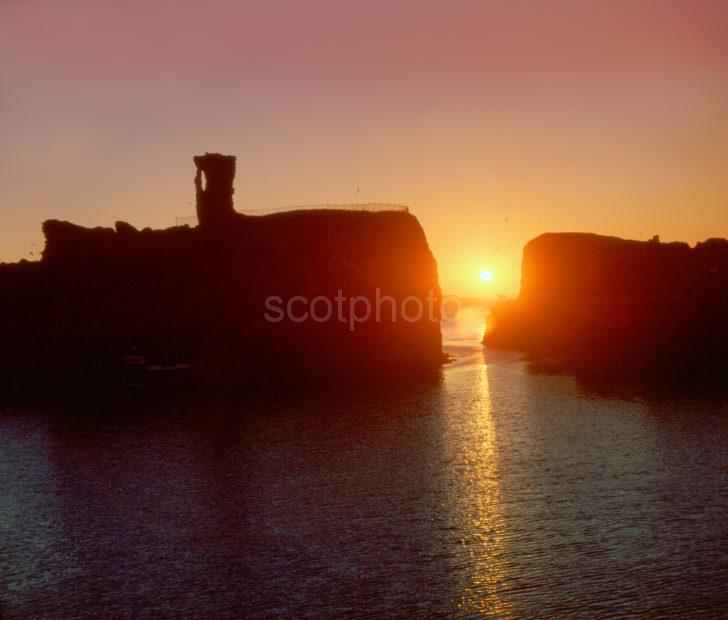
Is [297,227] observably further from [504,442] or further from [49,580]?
[49,580]

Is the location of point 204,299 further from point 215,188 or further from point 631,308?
point 631,308

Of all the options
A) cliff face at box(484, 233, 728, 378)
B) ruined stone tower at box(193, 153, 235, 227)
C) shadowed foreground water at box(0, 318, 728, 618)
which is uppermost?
ruined stone tower at box(193, 153, 235, 227)

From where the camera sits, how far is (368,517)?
2566cm

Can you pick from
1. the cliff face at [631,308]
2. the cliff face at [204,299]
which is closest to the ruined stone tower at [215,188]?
the cliff face at [204,299]

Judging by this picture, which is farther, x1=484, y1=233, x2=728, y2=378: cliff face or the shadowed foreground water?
x1=484, y1=233, x2=728, y2=378: cliff face

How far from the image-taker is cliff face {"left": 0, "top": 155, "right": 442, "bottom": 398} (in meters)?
70.7

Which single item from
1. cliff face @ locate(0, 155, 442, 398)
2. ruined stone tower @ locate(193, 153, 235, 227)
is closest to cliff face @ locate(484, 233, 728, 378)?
cliff face @ locate(0, 155, 442, 398)

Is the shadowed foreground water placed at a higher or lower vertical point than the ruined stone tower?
lower

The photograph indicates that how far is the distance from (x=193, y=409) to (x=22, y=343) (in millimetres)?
26042

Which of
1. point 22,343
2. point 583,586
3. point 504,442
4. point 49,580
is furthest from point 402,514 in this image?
point 22,343

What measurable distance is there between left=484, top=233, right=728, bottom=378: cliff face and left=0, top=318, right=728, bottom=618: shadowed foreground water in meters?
43.2

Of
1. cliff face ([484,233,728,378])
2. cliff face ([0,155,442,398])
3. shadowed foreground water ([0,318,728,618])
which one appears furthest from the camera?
cliff face ([484,233,728,378])

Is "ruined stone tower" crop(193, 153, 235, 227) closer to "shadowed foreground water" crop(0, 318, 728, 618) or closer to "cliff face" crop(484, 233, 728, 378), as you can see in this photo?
"shadowed foreground water" crop(0, 318, 728, 618)

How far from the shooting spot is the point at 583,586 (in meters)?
19.2
